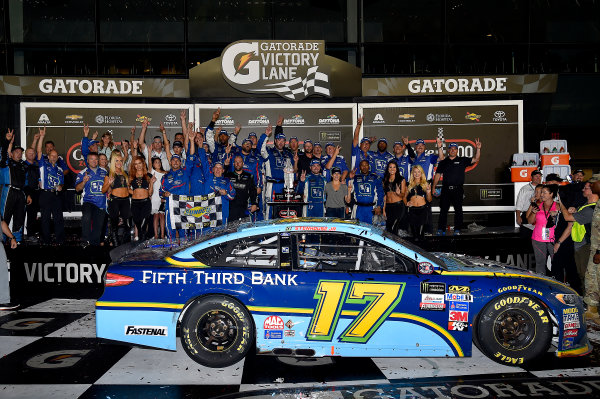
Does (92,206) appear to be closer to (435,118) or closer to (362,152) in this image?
(362,152)

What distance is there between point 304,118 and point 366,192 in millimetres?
4172

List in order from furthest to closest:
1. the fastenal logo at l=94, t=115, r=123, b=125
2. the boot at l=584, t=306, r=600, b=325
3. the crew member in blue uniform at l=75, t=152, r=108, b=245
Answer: the fastenal logo at l=94, t=115, r=123, b=125, the crew member in blue uniform at l=75, t=152, r=108, b=245, the boot at l=584, t=306, r=600, b=325

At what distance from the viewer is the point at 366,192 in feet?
33.6

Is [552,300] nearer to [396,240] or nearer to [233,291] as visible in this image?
[396,240]

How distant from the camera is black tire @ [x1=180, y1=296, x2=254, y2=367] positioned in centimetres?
492

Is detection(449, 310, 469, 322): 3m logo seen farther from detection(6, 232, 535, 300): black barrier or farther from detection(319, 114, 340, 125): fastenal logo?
detection(319, 114, 340, 125): fastenal logo

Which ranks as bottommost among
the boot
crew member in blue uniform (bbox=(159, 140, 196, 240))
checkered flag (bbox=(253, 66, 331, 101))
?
the boot

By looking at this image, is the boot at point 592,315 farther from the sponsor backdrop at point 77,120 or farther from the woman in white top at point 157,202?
the sponsor backdrop at point 77,120

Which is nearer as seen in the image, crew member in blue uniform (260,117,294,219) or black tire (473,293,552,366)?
black tire (473,293,552,366)

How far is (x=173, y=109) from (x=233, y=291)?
376 inches

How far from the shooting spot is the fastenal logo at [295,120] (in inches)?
540

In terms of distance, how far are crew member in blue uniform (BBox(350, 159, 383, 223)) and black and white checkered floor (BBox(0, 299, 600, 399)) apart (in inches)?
196

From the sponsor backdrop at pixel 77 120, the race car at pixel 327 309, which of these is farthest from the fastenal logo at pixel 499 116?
the race car at pixel 327 309

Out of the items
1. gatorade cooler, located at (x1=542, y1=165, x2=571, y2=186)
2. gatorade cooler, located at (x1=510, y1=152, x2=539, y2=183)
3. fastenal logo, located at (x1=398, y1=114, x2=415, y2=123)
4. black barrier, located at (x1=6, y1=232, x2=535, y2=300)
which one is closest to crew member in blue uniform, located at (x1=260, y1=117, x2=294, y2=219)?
black barrier, located at (x1=6, y1=232, x2=535, y2=300)
